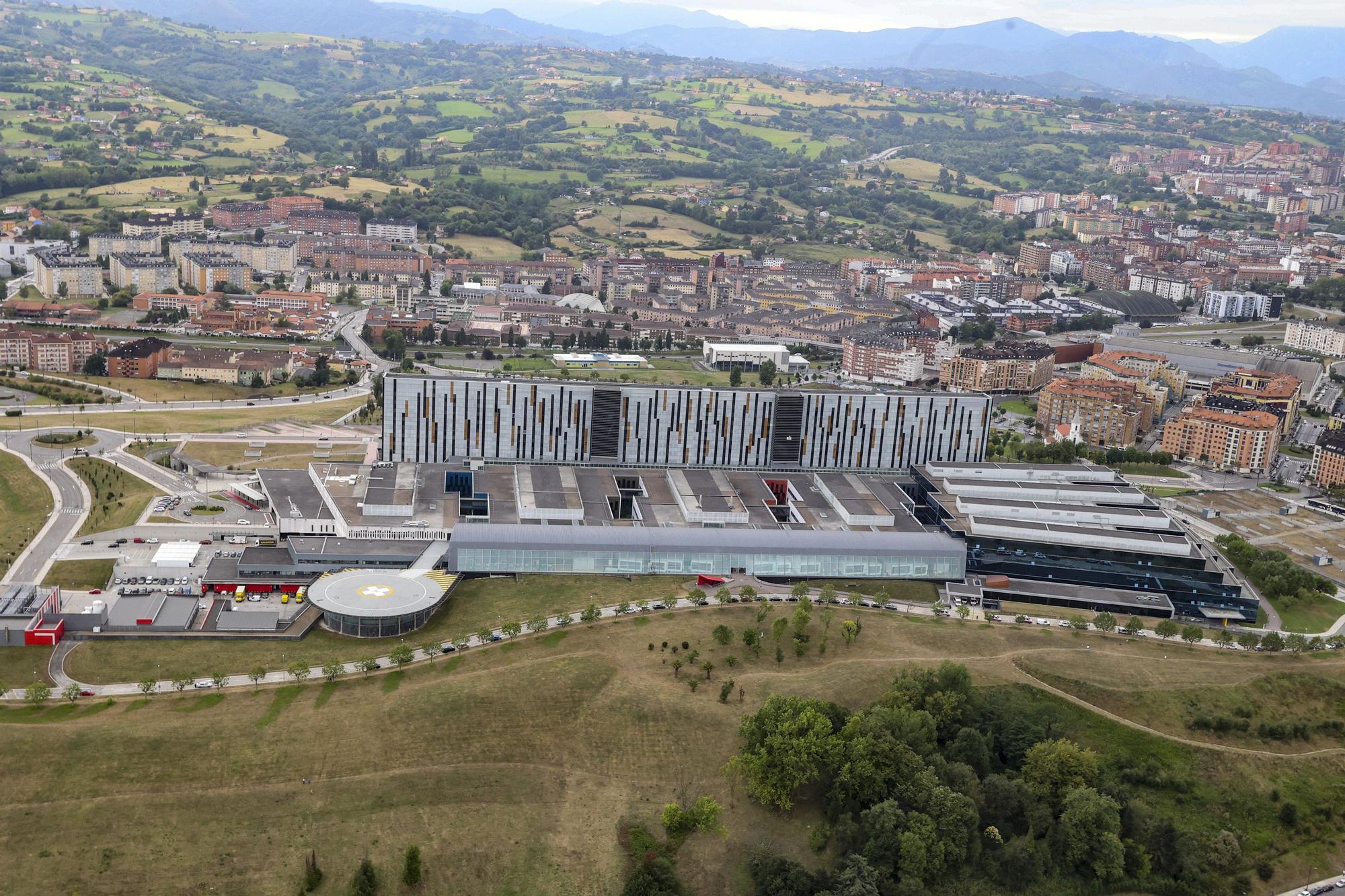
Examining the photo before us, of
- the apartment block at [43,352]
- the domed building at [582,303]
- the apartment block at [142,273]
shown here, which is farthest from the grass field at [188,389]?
the domed building at [582,303]

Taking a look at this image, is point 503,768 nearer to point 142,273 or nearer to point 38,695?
point 38,695

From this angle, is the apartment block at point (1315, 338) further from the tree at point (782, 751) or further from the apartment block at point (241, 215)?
the apartment block at point (241, 215)

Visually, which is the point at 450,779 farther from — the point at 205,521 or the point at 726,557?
the point at 205,521

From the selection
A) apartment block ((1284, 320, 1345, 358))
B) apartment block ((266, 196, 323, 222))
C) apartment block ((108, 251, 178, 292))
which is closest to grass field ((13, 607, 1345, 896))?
apartment block ((1284, 320, 1345, 358))

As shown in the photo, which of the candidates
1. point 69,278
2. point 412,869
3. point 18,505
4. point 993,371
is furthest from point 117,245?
point 412,869

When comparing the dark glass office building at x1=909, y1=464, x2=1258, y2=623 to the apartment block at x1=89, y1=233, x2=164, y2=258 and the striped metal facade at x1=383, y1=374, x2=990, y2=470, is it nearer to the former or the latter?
the striped metal facade at x1=383, y1=374, x2=990, y2=470

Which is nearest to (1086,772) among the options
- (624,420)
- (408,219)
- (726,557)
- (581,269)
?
(726,557)
